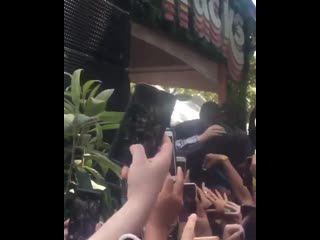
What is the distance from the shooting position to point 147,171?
2.73 m

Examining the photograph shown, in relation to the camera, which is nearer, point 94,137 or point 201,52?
point 94,137

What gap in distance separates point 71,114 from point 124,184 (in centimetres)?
39

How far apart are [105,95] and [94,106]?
77 millimetres

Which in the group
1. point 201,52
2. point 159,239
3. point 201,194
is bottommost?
point 159,239

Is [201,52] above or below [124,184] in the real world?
above

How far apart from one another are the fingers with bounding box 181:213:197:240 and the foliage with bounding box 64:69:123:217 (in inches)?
15.1

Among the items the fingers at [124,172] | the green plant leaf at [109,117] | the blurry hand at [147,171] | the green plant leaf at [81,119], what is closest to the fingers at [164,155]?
the blurry hand at [147,171]

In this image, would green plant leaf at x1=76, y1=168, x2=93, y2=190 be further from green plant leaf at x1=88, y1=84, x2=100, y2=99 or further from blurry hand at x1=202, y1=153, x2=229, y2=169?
blurry hand at x1=202, y1=153, x2=229, y2=169

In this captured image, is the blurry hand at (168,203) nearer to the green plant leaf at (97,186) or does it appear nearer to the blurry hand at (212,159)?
the blurry hand at (212,159)

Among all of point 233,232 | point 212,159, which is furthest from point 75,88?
point 233,232

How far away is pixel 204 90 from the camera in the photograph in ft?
9.57

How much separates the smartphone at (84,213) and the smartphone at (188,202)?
40 cm
